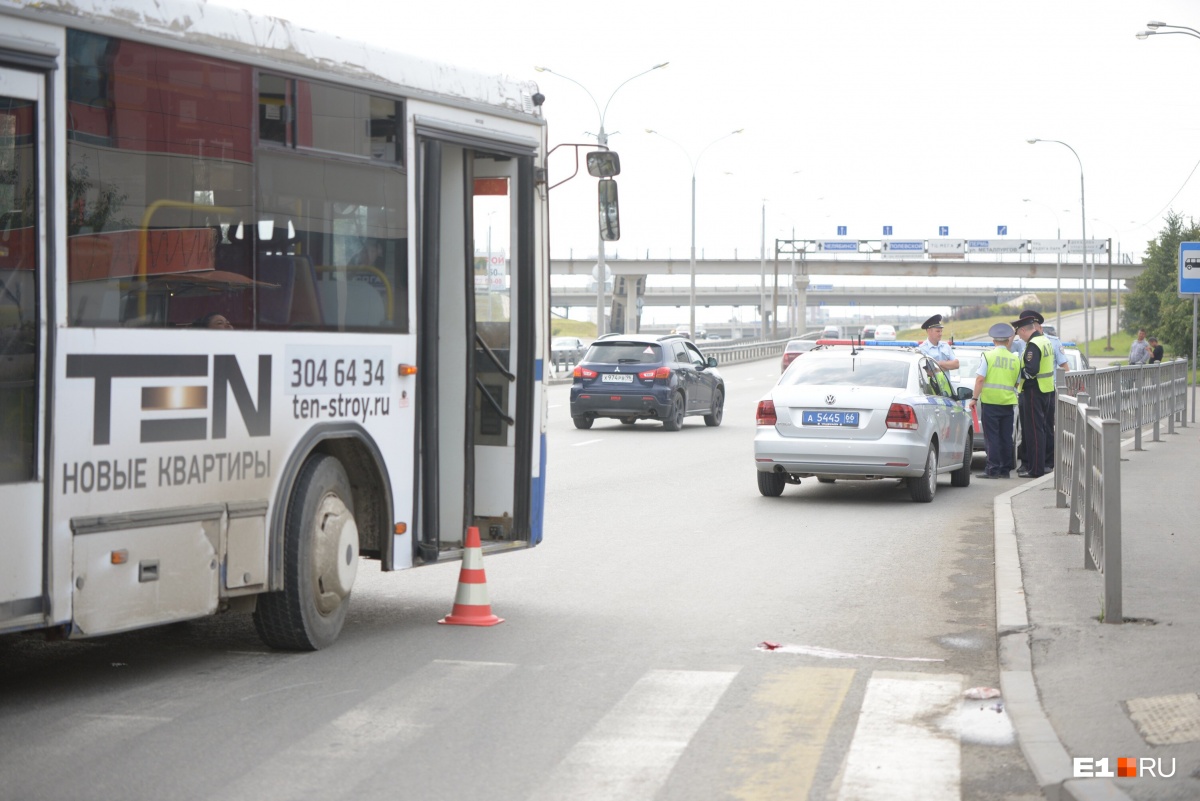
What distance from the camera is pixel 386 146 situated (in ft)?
26.5

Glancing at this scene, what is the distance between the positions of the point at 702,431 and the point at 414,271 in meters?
20.2

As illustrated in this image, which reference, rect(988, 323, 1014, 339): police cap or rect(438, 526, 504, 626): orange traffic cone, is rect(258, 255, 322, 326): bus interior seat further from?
rect(988, 323, 1014, 339): police cap

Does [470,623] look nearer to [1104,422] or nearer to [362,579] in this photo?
[362,579]

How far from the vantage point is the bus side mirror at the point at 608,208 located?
Result: 9961 millimetres

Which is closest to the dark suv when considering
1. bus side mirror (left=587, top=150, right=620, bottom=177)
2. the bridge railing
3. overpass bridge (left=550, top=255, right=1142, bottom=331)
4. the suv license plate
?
the suv license plate

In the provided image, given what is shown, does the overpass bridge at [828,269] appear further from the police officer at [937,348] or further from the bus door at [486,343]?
the bus door at [486,343]

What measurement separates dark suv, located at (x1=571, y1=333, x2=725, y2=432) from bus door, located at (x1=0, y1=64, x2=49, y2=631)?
2117 centimetres

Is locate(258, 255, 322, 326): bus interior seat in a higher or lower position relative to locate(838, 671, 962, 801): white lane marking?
higher

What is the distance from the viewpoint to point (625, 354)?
27.4m

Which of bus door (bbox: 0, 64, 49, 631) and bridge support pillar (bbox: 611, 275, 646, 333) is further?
bridge support pillar (bbox: 611, 275, 646, 333)

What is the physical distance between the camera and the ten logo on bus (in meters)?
6.39

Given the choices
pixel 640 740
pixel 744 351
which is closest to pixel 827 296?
pixel 744 351

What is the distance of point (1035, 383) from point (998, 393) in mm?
697

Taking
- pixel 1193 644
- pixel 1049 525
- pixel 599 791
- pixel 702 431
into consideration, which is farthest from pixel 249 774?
pixel 702 431
